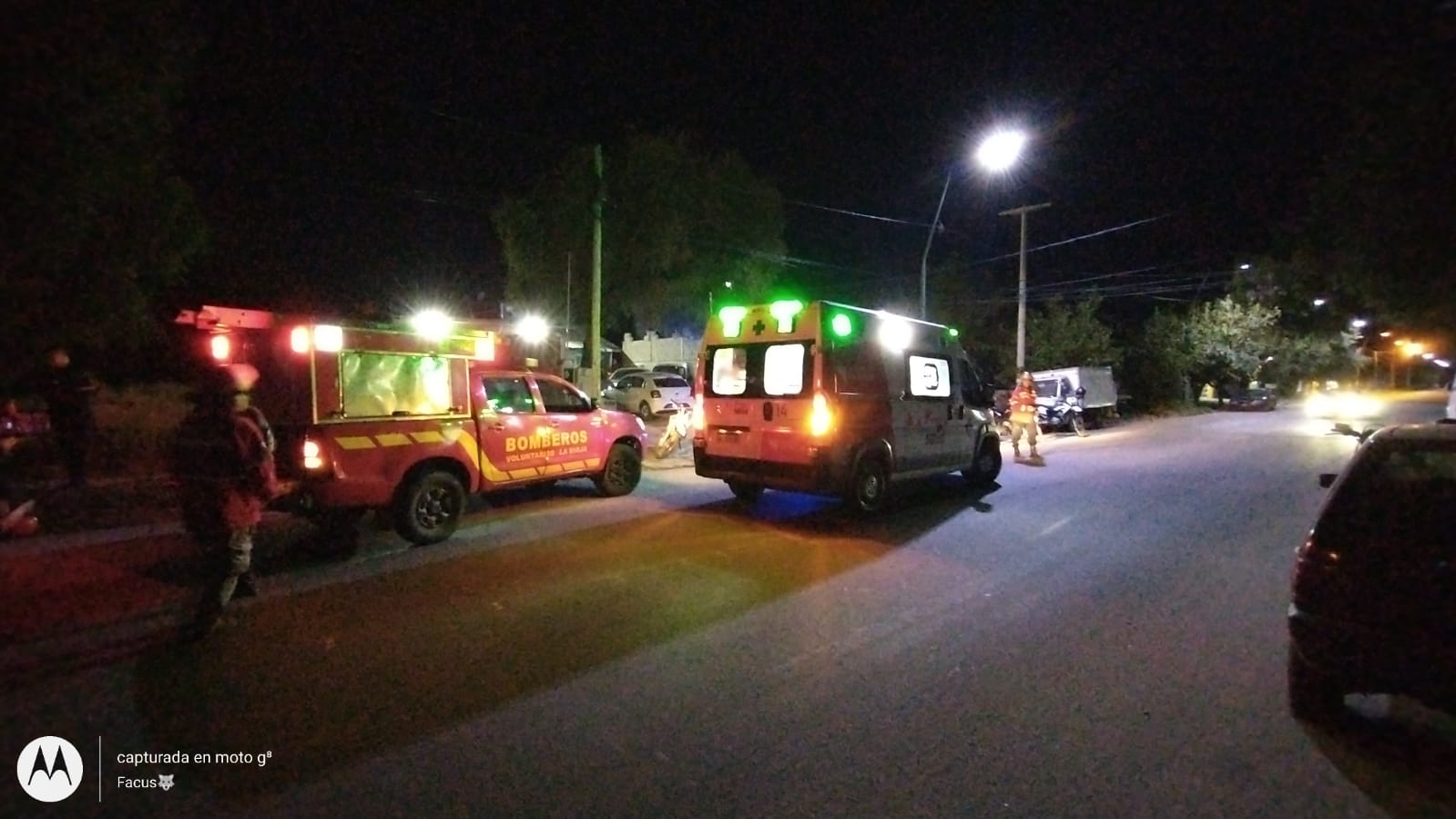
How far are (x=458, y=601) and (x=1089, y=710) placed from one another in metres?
4.34

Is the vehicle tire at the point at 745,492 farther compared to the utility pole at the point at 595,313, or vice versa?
the utility pole at the point at 595,313

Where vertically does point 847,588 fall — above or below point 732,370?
below

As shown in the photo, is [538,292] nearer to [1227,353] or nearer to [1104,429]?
[1104,429]

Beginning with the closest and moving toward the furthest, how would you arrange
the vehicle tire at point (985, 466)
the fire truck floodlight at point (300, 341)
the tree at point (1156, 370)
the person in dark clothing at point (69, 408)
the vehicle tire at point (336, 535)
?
the fire truck floodlight at point (300, 341) → the vehicle tire at point (336, 535) → the person in dark clothing at point (69, 408) → the vehicle tire at point (985, 466) → the tree at point (1156, 370)

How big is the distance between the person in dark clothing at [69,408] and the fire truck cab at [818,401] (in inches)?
274

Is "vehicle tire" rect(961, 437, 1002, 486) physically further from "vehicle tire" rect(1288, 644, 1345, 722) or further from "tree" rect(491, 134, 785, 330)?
"tree" rect(491, 134, 785, 330)

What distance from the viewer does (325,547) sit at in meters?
7.88

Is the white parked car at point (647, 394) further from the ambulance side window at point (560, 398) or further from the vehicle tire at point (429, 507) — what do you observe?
the vehicle tire at point (429, 507)

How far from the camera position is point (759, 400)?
9.99m

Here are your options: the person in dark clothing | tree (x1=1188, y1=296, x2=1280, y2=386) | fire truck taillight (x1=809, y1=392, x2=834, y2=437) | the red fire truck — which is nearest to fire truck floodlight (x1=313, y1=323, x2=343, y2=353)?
the red fire truck

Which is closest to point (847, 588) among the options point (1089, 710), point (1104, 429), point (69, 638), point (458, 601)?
point (1089, 710)

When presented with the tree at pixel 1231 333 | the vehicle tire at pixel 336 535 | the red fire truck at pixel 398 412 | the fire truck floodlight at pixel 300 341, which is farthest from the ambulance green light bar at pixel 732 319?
→ the tree at pixel 1231 333

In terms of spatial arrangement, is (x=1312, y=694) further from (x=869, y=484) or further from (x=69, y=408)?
(x=69, y=408)

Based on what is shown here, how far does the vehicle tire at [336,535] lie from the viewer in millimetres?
7859
